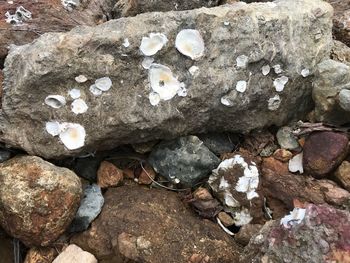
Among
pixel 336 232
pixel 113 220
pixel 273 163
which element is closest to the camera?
pixel 336 232

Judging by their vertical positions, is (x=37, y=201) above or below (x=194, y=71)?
below

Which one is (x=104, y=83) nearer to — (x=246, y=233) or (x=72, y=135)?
(x=72, y=135)

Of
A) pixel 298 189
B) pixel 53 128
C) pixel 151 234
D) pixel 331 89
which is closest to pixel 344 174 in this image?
pixel 298 189

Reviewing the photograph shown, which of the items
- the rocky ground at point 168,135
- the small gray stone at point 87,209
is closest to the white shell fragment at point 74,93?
the rocky ground at point 168,135

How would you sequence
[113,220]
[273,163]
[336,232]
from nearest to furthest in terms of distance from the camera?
[336,232] < [113,220] < [273,163]

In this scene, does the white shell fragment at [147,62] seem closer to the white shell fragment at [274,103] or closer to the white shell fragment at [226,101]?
the white shell fragment at [226,101]

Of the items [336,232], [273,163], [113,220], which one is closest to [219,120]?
[273,163]

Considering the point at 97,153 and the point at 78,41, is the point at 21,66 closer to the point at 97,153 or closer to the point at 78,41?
the point at 78,41
